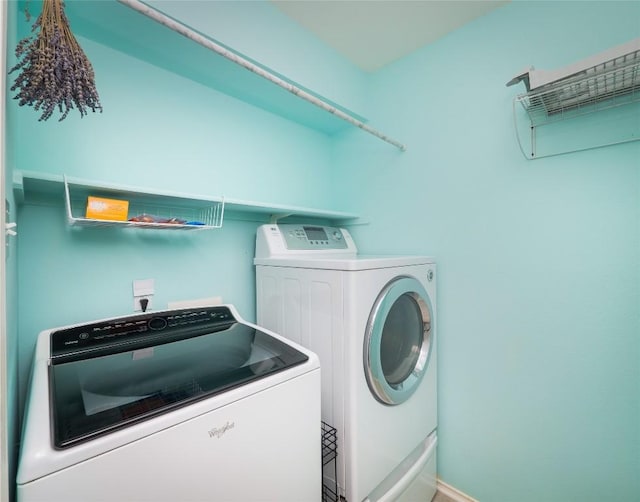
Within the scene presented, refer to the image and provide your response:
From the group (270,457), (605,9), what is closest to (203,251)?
(270,457)

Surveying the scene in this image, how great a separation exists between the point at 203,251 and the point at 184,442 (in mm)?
1042

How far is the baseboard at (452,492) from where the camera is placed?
1.61 m

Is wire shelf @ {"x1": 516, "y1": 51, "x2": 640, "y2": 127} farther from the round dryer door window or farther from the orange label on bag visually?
the orange label on bag

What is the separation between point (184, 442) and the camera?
0.70 metres

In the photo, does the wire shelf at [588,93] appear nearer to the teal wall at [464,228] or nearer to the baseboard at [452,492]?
the teal wall at [464,228]

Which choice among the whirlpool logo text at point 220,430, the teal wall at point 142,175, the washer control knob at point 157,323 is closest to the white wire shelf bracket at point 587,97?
the teal wall at point 142,175

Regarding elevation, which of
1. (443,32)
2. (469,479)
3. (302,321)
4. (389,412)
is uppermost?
(443,32)

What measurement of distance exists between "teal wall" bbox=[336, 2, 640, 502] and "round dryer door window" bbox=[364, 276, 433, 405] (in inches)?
8.3

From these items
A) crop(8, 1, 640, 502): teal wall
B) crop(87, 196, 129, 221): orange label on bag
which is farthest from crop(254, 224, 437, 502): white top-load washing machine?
crop(87, 196, 129, 221): orange label on bag

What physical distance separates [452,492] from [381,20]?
2788 millimetres

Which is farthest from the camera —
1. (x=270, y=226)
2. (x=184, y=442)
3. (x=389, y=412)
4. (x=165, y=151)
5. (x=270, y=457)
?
(x=270, y=226)

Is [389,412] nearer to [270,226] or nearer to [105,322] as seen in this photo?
[270,226]

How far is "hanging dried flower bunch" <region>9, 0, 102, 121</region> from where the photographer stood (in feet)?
2.15

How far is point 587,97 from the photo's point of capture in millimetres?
1172
